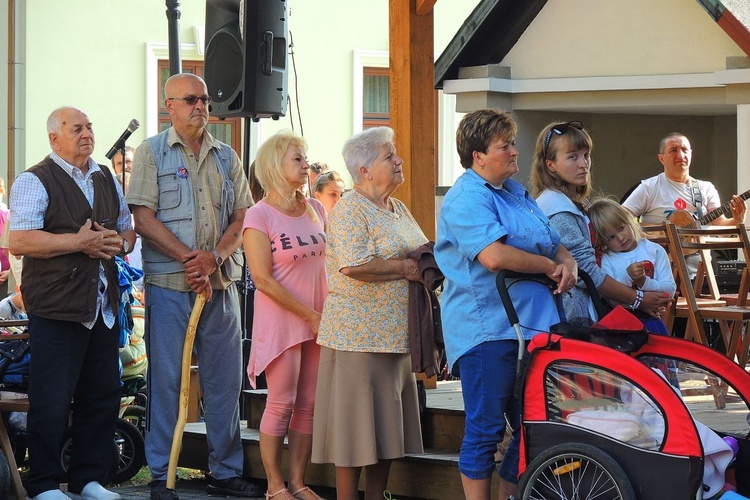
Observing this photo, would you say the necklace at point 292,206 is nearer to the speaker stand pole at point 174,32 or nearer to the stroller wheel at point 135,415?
the stroller wheel at point 135,415

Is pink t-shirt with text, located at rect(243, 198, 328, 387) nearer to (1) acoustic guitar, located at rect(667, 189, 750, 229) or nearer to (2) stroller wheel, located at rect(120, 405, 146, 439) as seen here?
(2) stroller wheel, located at rect(120, 405, 146, 439)

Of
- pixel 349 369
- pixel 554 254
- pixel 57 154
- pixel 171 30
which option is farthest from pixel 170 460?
pixel 171 30

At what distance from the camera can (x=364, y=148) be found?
17.8ft

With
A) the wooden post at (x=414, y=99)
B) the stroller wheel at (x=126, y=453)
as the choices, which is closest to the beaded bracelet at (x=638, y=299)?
the wooden post at (x=414, y=99)

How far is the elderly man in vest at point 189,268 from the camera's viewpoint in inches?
233

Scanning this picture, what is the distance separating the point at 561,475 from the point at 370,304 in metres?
1.32

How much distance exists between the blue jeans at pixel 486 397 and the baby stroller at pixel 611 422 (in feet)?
0.55

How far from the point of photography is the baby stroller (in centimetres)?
421

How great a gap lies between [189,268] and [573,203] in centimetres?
182

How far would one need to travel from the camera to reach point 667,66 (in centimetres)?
1064

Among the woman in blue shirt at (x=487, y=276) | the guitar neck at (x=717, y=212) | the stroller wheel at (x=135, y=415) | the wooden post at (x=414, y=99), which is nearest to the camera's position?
the woman in blue shirt at (x=487, y=276)

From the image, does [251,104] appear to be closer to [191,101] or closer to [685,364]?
[191,101]

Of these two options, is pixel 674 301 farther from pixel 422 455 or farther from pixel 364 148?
pixel 364 148

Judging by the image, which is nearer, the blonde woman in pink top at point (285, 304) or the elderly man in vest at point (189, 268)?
the blonde woman in pink top at point (285, 304)
